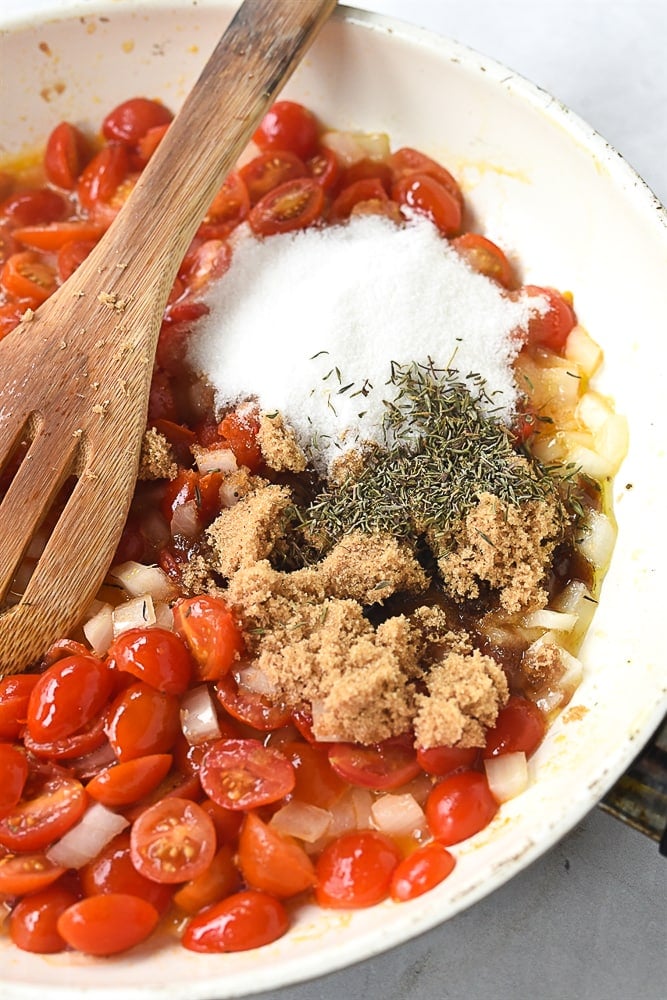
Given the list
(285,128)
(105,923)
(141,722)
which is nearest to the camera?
(105,923)

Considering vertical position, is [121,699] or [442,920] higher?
[442,920]

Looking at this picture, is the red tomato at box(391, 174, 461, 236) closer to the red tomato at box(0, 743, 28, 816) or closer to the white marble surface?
the white marble surface

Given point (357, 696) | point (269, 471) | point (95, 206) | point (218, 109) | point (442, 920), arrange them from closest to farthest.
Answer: point (442, 920) < point (357, 696) < point (269, 471) < point (218, 109) < point (95, 206)

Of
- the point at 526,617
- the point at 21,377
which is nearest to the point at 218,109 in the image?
the point at 21,377

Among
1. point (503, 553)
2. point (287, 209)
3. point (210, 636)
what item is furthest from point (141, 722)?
point (287, 209)

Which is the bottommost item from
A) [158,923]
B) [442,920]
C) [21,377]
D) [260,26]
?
[158,923]

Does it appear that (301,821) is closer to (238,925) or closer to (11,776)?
(238,925)

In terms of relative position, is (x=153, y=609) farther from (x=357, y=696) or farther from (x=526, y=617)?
(x=526, y=617)
